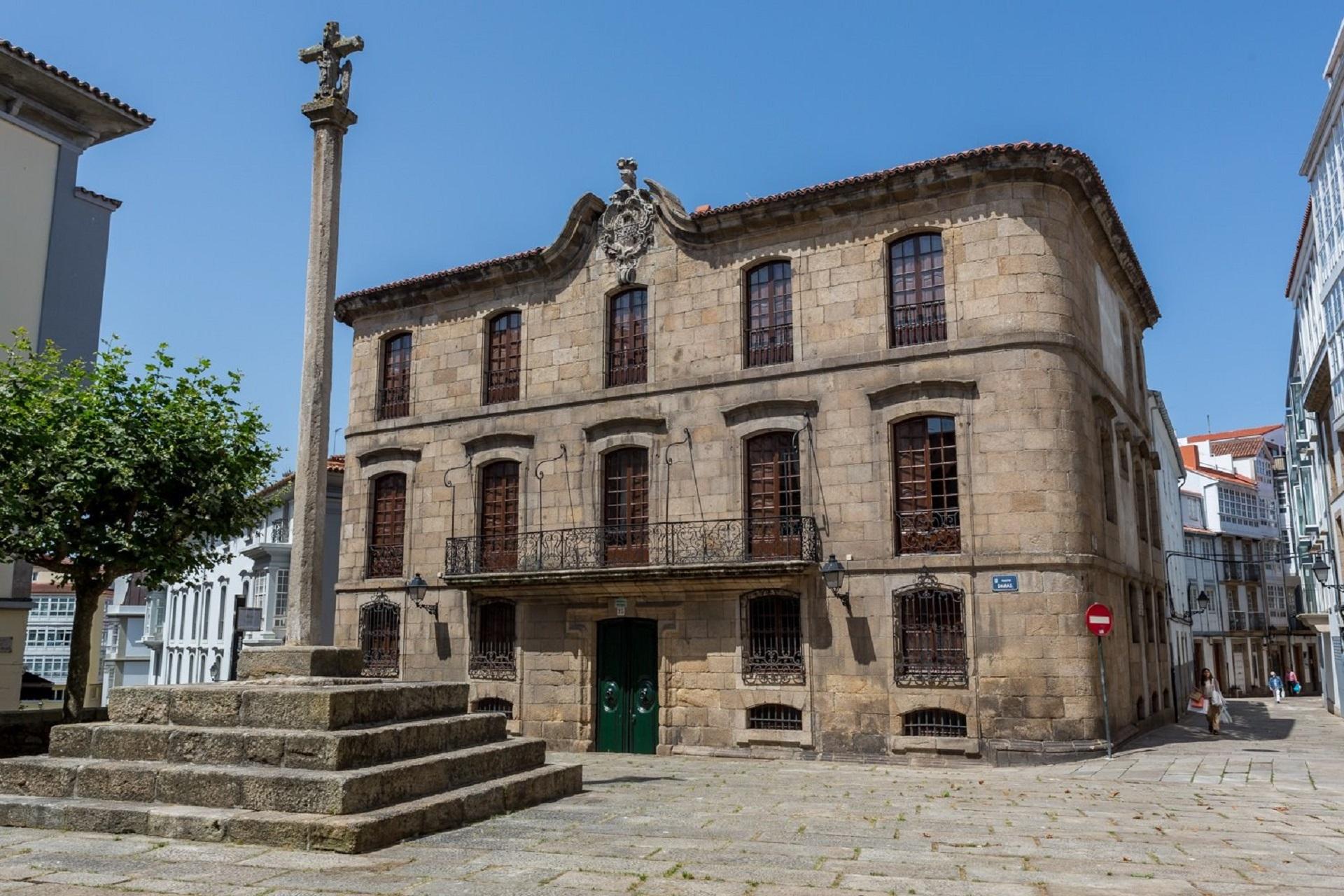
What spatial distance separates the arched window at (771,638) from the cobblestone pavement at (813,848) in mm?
4045

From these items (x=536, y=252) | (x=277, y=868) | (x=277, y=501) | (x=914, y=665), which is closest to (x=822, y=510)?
(x=914, y=665)

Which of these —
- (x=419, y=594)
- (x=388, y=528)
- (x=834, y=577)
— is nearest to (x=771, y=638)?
(x=834, y=577)

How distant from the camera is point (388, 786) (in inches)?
344

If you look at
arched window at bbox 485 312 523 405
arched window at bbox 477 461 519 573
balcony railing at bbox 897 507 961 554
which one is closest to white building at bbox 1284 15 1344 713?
balcony railing at bbox 897 507 961 554

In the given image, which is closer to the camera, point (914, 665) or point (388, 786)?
point (388, 786)

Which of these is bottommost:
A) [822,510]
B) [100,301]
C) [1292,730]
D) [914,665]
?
[1292,730]

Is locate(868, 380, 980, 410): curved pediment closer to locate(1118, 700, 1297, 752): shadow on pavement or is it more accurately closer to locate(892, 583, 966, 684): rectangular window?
locate(892, 583, 966, 684): rectangular window

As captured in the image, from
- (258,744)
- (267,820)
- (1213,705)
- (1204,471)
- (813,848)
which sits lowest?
(813,848)

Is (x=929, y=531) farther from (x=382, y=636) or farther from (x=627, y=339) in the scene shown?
(x=382, y=636)

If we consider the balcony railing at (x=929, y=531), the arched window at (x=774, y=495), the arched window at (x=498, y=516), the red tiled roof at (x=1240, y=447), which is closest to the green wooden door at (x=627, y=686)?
the arched window at (x=498, y=516)

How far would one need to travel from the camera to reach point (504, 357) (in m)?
21.8

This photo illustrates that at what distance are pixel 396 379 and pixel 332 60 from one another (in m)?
12.2

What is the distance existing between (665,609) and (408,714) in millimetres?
8798

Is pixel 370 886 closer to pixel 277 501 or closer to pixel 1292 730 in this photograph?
pixel 277 501
